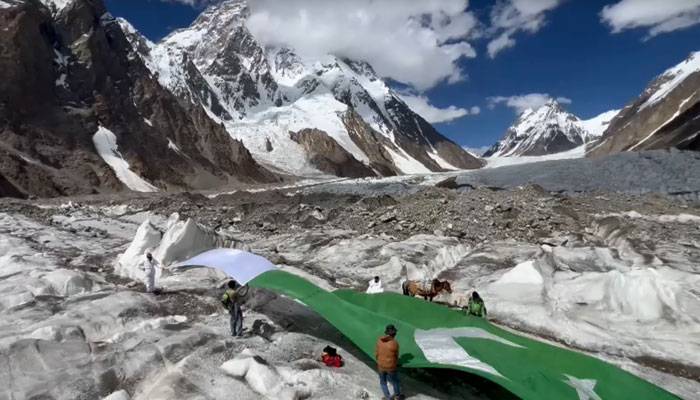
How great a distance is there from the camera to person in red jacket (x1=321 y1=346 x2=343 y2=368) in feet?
33.2

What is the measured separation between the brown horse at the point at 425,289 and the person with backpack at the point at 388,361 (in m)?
6.51

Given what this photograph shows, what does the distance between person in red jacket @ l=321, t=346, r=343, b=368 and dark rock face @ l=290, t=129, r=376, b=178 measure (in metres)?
122

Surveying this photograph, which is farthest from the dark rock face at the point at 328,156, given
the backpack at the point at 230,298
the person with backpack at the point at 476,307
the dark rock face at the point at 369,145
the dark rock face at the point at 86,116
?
the backpack at the point at 230,298

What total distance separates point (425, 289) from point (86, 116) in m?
75.5

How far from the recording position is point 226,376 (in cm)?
936

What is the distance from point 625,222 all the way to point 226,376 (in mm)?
20828

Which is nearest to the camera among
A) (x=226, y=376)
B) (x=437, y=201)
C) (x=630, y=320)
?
(x=226, y=376)

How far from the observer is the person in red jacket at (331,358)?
10.1m

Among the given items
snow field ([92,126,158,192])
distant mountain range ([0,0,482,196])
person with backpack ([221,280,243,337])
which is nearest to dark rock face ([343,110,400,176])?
distant mountain range ([0,0,482,196])

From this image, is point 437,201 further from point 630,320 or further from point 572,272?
point 630,320

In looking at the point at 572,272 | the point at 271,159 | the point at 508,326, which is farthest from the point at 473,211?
the point at 271,159

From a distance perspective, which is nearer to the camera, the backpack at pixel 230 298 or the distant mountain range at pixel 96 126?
the backpack at pixel 230 298

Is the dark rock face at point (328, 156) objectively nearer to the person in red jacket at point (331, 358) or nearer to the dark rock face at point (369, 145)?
the dark rock face at point (369, 145)

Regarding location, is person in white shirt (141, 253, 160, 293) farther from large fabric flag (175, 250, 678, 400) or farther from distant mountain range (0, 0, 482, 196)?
distant mountain range (0, 0, 482, 196)
